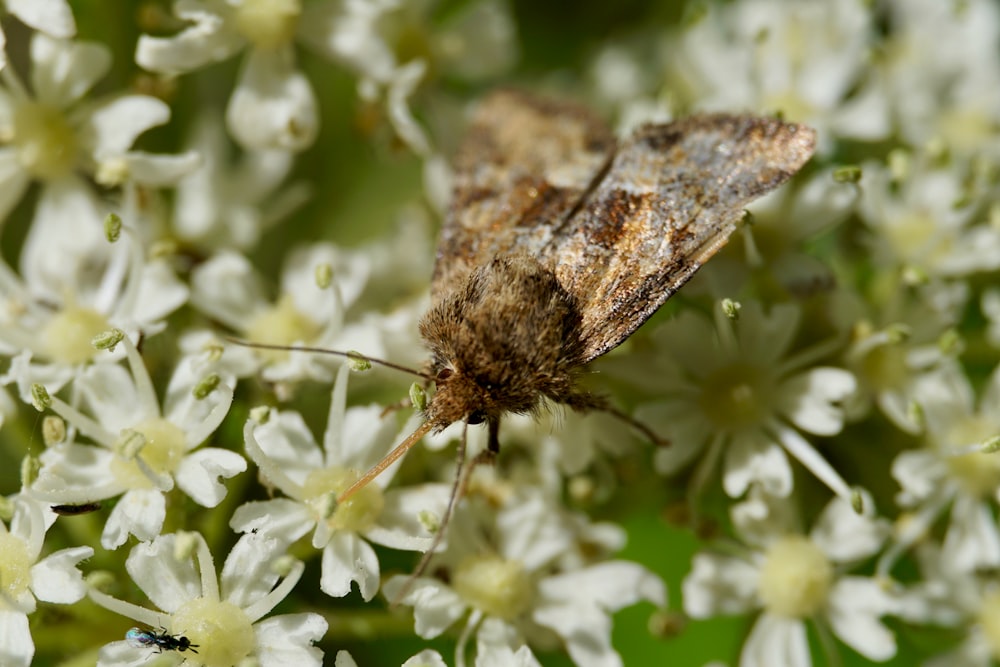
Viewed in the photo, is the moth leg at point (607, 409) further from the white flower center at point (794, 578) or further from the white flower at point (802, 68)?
the white flower at point (802, 68)

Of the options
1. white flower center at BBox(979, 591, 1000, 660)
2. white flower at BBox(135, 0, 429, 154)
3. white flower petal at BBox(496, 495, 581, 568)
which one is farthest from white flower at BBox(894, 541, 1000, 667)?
white flower at BBox(135, 0, 429, 154)

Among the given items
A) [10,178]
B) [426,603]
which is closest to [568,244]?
[426,603]

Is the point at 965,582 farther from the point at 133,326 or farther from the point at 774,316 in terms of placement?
the point at 133,326

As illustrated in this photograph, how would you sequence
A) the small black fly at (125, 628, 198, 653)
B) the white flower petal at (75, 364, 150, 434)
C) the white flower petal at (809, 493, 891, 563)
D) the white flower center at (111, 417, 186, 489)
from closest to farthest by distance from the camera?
the small black fly at (125, 628, 198, 653)
the white flower center at (111, 417, 186, 489)
the white flower petal at (75, 364, 150, 434)
the white flower petal at (809, 493, 891, 563)

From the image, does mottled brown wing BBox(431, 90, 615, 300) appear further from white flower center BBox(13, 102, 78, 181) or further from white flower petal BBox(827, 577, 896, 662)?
white flower petal BBox(827, 577, 896, 662)

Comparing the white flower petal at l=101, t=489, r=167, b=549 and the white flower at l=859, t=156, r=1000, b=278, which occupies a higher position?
the white flower at l=859, t=156, r=1000, b=278
